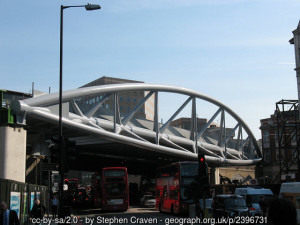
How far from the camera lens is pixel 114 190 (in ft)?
115

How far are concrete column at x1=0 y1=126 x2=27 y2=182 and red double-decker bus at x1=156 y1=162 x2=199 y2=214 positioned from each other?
10.9 meters

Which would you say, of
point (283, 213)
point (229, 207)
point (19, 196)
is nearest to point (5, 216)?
point (283, 213)

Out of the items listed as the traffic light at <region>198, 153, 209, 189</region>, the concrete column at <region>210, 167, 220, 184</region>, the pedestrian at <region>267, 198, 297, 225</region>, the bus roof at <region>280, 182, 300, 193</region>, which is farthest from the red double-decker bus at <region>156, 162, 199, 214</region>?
the concrete column at <region>210, 167, 220, 184</region>

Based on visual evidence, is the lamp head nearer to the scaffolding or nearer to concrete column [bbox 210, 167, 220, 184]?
the scaffolding

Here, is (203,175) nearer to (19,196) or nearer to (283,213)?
(19,196)

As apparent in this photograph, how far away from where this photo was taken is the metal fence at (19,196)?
14312mm

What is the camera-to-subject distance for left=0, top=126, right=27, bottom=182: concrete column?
1265 inches

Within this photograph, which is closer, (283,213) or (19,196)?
(283,213)

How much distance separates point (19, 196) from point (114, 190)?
739 inches

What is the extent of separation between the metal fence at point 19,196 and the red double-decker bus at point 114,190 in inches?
505

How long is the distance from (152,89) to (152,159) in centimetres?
2001

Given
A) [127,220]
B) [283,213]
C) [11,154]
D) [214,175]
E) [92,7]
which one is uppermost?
[92,7]

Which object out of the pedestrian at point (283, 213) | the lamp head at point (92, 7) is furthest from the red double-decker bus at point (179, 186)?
the pedestrian at point (283, 213)

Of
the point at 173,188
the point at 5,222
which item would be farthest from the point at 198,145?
the point at 5,222
